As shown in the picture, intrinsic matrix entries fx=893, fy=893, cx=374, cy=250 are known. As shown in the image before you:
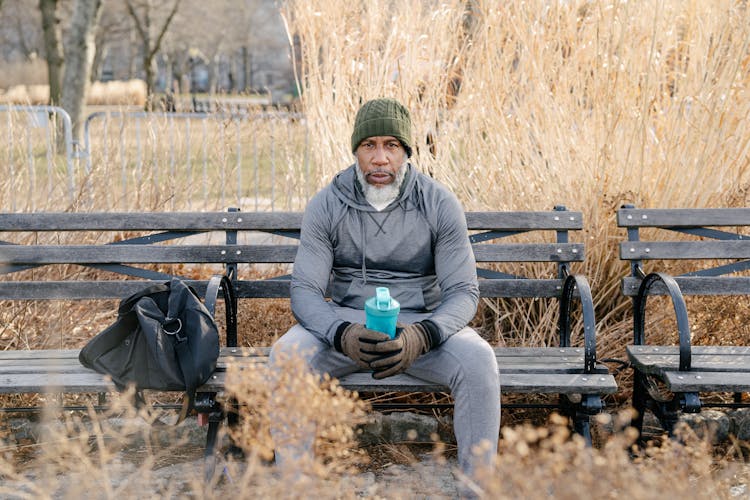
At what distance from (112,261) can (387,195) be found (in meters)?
1.31

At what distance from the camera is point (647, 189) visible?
441 cm

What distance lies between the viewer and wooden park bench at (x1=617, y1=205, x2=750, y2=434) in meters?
3.22

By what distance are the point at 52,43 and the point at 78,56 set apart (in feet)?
6.58

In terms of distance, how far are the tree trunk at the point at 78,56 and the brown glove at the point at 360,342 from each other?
37.1 ft

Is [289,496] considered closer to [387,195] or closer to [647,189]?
[387,195]

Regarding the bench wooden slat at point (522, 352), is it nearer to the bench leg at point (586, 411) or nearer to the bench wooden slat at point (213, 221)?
the bench leg at point (586, 411)

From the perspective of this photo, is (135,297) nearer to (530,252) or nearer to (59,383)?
(59,383)

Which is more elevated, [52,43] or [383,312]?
[52,43]

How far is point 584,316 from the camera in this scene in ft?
10.8

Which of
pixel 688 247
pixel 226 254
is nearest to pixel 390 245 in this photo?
pixel 226 254

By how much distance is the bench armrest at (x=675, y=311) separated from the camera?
10.6 ft

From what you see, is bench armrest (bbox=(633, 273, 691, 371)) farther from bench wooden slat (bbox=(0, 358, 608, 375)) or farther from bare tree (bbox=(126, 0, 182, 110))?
bare tree (bbox=(126, 0, 182, 110))

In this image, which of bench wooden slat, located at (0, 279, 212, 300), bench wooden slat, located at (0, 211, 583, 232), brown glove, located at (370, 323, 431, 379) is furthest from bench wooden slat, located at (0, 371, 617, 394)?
bench wooden slat, located at (0, 211, 583, 232)

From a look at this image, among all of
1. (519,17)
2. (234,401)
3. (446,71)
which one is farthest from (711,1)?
(234,401)
